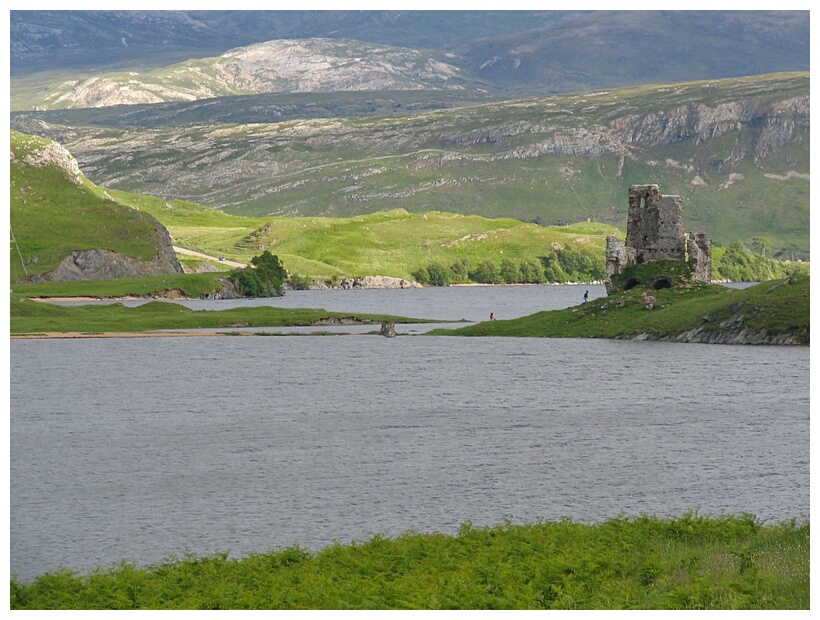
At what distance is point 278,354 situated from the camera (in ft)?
431

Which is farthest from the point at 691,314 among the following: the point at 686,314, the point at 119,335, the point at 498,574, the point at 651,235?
the point at 498,574

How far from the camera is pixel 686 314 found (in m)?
115

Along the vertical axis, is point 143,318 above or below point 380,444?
below

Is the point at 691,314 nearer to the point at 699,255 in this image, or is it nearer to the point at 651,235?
the point at 651,235

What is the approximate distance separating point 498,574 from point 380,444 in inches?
1338

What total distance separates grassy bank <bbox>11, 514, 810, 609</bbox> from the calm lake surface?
460 cm

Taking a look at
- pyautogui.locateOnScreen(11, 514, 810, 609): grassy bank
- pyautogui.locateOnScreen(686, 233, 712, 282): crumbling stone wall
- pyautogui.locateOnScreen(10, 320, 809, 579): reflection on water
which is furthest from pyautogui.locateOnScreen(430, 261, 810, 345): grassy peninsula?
pyautogui.locateOnScreen(11, 514, 810, 609): grassy bank

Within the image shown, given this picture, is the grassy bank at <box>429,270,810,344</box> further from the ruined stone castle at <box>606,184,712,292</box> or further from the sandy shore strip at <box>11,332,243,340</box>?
the sandy shore strip at <box>11,332,243,340</box>

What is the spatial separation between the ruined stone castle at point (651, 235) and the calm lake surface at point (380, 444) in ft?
32.5

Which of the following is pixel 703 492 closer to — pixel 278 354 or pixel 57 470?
pixel 57 470

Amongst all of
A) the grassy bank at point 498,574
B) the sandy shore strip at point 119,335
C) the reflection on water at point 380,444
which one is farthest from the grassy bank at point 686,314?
the grassy bank at point 498,574

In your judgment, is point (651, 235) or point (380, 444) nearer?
point (380, 444)

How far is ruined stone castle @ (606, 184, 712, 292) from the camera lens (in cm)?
12200

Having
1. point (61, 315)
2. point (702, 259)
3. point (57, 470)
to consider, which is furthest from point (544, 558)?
point (61, 315)
